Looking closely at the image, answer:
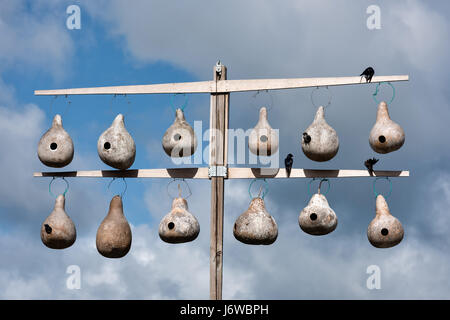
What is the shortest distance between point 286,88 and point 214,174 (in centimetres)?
121

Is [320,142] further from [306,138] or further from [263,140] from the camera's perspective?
[263,140]

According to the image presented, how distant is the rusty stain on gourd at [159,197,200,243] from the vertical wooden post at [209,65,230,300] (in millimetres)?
229

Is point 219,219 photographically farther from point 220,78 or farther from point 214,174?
point 220,78

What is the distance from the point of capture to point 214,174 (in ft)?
26.4

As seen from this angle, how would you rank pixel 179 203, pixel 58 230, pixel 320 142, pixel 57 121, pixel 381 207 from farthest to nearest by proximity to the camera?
pixel 57 121
pixel 58 230
pixel 179 203
pixel 381 207
pixel 320 142

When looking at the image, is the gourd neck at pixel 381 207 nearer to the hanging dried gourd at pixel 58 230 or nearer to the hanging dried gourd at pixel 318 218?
the hanging dried gourd at pixel 318 218

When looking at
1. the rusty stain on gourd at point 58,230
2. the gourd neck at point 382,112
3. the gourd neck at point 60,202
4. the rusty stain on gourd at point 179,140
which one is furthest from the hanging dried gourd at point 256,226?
the gourd neck at point 60,202

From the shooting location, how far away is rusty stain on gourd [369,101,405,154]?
25.2 ft

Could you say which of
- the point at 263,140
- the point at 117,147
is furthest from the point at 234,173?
the point at 117,147

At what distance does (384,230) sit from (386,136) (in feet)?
3.19

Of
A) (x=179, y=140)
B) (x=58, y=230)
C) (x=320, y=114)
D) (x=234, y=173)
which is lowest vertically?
(x=58, y=230)

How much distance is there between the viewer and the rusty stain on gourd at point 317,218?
7680 millimetres

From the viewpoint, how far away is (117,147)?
8086mm

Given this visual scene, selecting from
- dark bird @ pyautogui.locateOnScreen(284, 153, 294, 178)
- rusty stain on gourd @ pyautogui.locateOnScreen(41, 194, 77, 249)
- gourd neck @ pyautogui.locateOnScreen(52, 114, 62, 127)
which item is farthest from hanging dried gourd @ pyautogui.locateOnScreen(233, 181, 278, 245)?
gourd neck @ pyautogui.locateOnScreen(52, 114, 62, 127)
